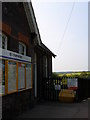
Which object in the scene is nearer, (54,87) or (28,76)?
(28,76)

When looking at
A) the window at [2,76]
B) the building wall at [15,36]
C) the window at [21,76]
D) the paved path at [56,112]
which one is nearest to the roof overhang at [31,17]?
the building wall at [15,36]

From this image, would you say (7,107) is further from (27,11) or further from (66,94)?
(66,94)

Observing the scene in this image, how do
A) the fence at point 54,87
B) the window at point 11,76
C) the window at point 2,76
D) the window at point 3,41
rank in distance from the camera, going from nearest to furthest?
1. the window at point 2,76
2. the window at point 11,76
3. the window at point 3,41
4. the fence at point 54,87

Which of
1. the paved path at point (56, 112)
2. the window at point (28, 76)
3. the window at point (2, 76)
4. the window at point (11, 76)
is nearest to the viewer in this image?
the window at point (2, 76)

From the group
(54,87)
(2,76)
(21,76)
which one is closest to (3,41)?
(2,76)

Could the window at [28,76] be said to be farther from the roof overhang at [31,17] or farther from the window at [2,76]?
the window at [2,76]

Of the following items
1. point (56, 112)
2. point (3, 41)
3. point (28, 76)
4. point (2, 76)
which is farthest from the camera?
point (28, 76)

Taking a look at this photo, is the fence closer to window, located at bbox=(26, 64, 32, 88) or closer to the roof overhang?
the roof overhang

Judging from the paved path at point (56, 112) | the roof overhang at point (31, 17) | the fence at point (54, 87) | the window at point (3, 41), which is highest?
the roof overhang at point (31, 17)

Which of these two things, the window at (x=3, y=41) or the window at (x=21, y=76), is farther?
the window at (x=21, y=76)

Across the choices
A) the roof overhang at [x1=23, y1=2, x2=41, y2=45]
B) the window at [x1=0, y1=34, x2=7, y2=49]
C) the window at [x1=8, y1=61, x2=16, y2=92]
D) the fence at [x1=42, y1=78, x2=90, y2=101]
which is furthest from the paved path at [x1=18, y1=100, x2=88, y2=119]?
the fence at [x1=42, y1=78, x2=90, y2=101]

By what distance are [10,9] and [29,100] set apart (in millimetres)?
4875

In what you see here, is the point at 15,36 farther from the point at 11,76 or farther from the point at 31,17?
the point at 31,17

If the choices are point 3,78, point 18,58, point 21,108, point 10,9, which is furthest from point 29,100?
point 10,9
